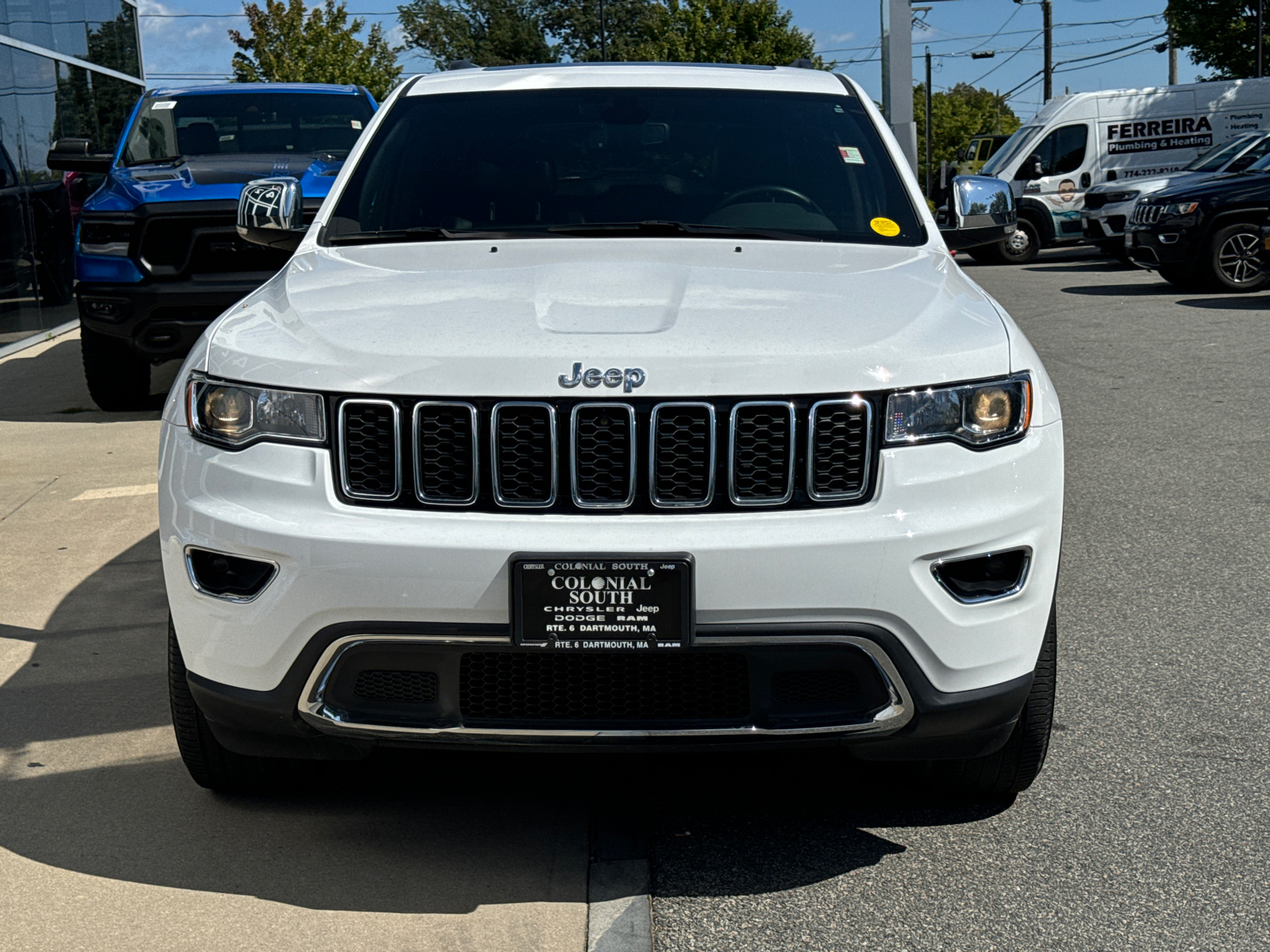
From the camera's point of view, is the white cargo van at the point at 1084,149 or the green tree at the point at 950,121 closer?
the white cargo van at the point at 1084,149

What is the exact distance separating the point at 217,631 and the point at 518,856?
32.6 inches

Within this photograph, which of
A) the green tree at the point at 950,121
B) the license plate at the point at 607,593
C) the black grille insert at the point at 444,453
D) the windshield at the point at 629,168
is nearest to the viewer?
the license plate at the point at 607,593

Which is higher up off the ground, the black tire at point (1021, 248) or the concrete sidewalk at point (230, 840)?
the black tire at point (1021, 248)

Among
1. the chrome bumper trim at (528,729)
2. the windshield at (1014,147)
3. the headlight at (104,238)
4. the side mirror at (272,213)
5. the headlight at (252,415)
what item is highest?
the windshield at (1014,147)

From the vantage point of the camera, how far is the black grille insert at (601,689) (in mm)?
2865

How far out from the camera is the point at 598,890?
306 centimetres

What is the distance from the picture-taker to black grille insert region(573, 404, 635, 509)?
2830 mm

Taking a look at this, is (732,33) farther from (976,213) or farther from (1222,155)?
(976,213)

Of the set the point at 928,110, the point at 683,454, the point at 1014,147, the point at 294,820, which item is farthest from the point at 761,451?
the point at 928,110

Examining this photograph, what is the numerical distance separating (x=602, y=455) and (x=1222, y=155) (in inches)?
704

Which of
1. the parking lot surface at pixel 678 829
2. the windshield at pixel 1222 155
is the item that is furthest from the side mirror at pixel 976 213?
the windshield at pixel 1222 155

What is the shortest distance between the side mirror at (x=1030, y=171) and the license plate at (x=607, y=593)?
20735mm

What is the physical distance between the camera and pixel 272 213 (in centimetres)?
451

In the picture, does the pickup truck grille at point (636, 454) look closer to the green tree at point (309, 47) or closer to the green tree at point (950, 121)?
the green tree at point (309, 47)
